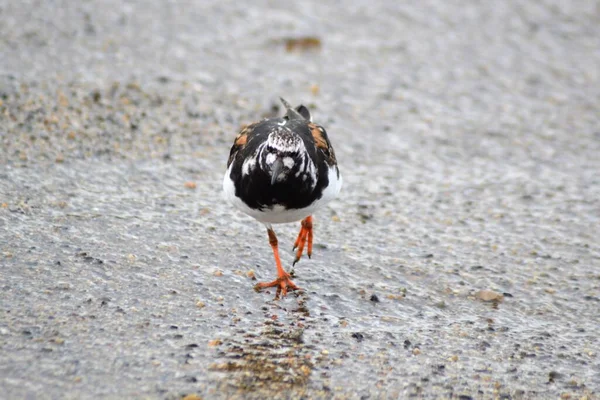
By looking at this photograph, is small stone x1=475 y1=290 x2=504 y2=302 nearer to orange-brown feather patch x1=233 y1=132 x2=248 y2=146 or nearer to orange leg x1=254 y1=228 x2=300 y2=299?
orange leg x1=254 y1=228 x2=300 y2=299

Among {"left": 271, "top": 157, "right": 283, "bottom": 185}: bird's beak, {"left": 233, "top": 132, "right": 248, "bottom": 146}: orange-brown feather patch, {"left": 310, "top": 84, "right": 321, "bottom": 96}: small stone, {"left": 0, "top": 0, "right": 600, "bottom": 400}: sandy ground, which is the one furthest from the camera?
{"left": 310, "top": 84, "right": 321, "bottom": 96}: small stone

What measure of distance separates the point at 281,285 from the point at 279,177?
32.1 inches

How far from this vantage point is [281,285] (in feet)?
17.1

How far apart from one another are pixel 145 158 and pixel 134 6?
130 inches

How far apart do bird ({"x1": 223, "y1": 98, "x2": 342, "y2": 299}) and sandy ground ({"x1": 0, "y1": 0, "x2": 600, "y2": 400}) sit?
0.56 metres

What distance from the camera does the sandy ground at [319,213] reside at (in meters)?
4.31

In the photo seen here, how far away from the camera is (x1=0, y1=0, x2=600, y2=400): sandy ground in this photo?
4.31 m

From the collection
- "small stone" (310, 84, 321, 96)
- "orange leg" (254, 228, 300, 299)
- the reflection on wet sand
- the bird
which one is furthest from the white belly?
"small stone" (310, 84, 321, 96)

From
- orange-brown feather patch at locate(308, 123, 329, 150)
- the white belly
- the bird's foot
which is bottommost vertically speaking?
the bird's foot

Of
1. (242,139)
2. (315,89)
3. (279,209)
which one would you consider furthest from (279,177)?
(315,89)

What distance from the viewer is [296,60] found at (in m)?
9.02

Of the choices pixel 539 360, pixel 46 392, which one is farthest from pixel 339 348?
pixel 46 392

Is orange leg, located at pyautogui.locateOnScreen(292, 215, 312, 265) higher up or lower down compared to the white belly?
lower down

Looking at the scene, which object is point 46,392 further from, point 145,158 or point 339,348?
point 145,158
